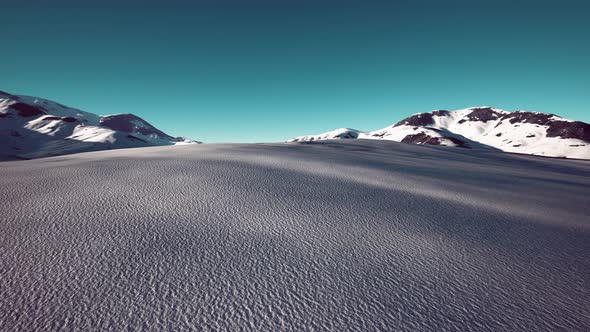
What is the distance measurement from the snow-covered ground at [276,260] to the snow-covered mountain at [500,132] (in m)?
52.9

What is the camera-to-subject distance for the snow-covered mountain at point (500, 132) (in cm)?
8844

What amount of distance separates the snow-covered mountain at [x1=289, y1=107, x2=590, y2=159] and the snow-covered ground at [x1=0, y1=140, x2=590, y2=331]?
5290cm

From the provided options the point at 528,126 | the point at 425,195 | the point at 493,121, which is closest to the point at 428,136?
the point at 528,126

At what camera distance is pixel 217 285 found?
180 cm

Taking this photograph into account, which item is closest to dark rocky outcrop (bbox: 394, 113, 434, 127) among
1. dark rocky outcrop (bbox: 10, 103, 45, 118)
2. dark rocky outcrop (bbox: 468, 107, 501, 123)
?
dark rocky outcrop (bbox: 468, 107, 501, 123)

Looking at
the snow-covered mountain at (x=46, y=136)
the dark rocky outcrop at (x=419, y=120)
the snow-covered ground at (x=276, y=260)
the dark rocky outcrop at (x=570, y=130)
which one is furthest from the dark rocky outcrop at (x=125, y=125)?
the dark rocky outcrop at (x=570, y=130)

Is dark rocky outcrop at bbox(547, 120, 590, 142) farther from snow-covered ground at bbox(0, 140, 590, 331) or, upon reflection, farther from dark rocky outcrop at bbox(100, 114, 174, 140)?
Answer: dark rocky outcrop at bbox(100, 114, 174, 140)

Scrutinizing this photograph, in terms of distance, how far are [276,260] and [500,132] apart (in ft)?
555

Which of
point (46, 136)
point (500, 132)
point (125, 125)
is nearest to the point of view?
point (46, 136)

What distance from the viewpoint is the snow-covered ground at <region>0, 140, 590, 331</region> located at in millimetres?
1565

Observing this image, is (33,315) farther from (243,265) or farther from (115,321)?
(243,265)

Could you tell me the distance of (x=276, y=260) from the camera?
2164mm

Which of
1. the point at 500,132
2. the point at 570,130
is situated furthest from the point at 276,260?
the point at 500,132

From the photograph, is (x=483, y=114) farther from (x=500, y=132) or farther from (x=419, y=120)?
(x=500, y=132)
